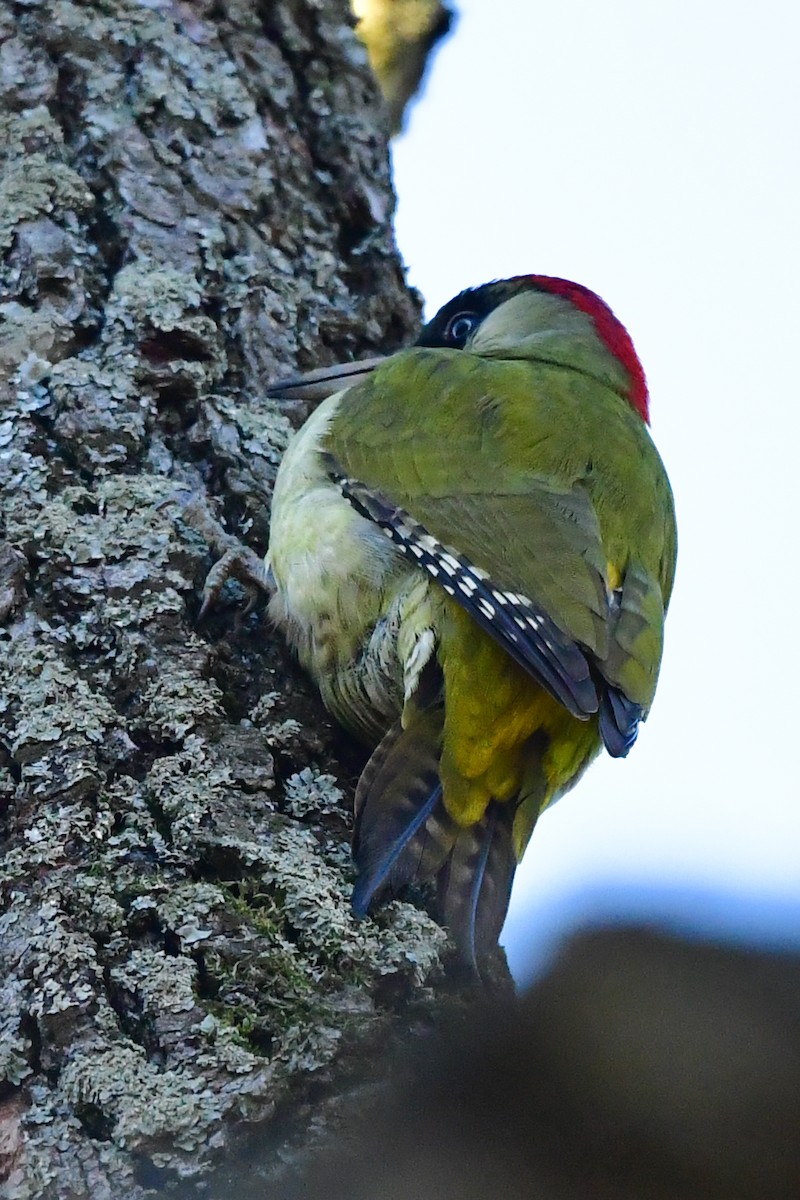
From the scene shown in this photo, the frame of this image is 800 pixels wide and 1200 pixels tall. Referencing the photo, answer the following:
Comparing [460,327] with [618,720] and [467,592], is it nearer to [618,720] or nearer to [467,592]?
[467,592]

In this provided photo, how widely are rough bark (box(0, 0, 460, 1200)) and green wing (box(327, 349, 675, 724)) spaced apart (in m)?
0.22

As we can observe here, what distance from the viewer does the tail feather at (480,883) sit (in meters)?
2.08

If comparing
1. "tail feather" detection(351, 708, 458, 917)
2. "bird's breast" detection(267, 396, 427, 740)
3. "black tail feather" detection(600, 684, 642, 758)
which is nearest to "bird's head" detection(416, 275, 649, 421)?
"bird's breast" detection(267, 396, 427, 740)

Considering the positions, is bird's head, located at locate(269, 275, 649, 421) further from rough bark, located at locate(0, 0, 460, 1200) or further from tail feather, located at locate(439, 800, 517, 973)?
tail feather, located at locate(439, 800, 517, 973)

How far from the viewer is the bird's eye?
12.0 feet

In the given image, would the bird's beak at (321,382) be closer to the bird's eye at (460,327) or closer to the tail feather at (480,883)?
the bird's eye at (460,327)

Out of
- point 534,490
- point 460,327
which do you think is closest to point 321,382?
point 534,490

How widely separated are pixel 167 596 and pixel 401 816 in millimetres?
532

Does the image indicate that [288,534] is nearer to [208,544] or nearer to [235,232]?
[208,544]

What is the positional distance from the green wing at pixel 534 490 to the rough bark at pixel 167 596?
0.22m

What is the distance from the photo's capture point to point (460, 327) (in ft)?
12.1

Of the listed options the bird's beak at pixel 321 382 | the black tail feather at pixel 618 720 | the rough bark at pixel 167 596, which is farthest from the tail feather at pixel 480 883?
the bird's beak at pixel 321 382

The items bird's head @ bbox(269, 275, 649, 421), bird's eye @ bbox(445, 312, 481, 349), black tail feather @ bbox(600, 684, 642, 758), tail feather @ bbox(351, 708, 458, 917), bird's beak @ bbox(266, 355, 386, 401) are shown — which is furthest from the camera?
bird's eye @ bbox(445, 312, 481, 349)

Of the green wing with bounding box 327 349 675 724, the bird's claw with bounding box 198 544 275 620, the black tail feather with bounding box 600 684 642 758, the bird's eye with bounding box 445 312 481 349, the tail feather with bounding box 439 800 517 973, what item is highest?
the bird's eye with bounding box 445 312 481 349
